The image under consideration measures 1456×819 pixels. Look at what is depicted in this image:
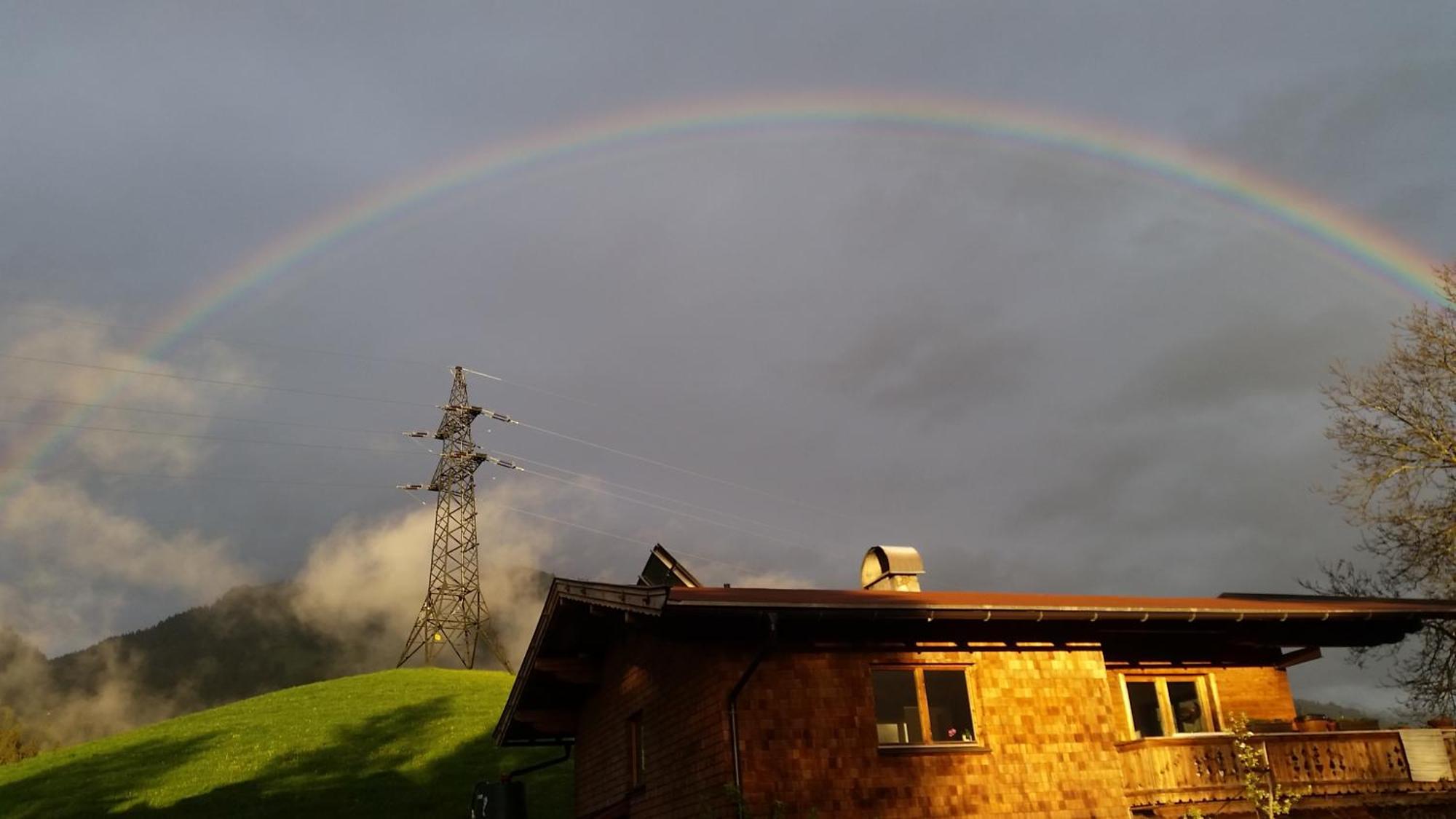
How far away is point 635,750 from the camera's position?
1981cm

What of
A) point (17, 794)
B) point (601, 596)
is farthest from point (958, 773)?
point (17, 794)

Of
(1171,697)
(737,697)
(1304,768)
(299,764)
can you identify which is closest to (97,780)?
(299,764)

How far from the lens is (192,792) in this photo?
34.9m

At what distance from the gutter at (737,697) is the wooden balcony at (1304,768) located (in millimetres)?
6681

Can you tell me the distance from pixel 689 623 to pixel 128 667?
17231 cm

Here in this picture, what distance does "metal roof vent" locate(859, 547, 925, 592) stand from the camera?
19797 mm

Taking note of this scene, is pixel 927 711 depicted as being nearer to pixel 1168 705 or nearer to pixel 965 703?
pixel 965 703

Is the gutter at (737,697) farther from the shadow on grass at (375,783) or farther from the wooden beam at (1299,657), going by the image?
the shadow on grass at (375,783)

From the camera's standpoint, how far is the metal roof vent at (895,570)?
19.8 meters

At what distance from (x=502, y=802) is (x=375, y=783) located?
17086 millimetres

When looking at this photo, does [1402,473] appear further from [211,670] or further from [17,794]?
[211,670]

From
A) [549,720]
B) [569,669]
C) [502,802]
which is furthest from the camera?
[549,720]

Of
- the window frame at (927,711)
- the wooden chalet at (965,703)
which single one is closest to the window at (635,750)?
the wooden chalet at (965,703)

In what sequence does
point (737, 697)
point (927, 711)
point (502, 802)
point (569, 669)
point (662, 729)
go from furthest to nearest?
point (569, 669) < point (502, 802) < point (662, 729) < point (927, 711) < point (737, 697)
